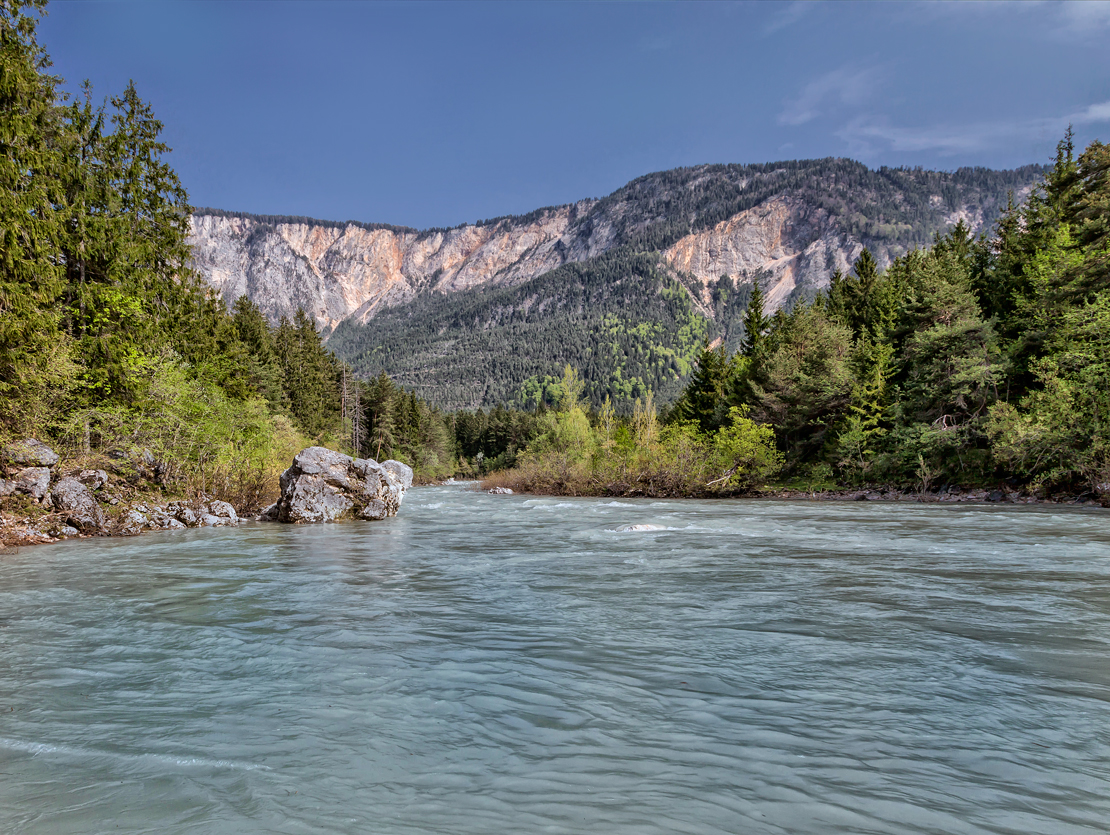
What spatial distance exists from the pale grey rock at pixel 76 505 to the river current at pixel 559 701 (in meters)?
5.59

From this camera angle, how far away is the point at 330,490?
2280cm

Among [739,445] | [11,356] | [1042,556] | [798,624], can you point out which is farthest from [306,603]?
[739,445]

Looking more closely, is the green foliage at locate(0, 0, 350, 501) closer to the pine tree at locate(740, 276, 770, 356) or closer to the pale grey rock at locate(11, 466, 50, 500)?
the pale grey rock at locate(11, 466, 50, 500)

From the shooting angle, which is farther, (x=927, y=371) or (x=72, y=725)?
(x=927, y=371)

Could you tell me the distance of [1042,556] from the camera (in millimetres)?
12969

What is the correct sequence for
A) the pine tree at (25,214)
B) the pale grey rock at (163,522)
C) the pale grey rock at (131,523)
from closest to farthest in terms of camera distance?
the pine tree at (25,214), the pale grey rock at (131,523), the pale grey rock at (163,522)

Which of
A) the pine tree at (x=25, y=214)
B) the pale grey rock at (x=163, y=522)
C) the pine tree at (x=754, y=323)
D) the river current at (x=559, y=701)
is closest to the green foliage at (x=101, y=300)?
the pine tree at (x=25, y=214)

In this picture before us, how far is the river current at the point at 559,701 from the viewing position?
3.57m

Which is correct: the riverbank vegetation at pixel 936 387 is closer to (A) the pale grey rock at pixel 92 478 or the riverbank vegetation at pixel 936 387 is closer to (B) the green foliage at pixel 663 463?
(B) the green foliage at pixel 663 463

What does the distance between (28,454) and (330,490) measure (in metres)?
8.84

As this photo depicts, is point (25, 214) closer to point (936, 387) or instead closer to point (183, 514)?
point (183, 514)

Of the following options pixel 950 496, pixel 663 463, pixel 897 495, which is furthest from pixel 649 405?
pixel 950 496

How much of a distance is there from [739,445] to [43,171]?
36348mm

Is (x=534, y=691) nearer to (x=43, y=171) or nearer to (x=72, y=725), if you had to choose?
(x=72, y=725)
